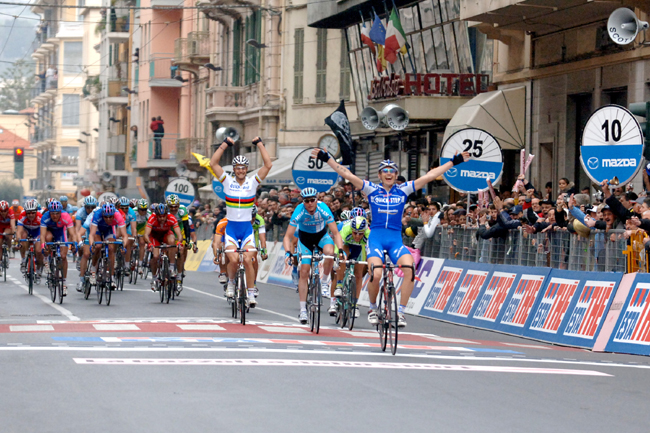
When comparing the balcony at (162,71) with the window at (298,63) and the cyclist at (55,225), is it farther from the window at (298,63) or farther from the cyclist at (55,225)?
the cyclist at (55,225)

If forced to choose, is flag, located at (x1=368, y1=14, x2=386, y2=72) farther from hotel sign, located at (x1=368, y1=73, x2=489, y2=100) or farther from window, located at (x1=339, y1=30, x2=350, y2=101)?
window, located at (x1=339, y1=30, x2=350, y2=101)

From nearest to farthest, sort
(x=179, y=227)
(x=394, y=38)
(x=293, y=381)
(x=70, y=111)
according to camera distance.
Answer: (x=293, y=381) < (x=179, y=227) < (x=394, y=38) < (x=70, y=111)

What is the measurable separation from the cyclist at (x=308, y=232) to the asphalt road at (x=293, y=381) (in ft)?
2.22

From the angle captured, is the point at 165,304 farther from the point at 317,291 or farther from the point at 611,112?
the point at 611,112

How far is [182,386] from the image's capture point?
9602mm

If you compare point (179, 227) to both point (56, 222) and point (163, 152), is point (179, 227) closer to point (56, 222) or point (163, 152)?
point (56, 222)

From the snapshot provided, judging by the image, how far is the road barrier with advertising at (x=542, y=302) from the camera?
46.4ft

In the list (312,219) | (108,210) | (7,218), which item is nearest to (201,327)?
(312,219)

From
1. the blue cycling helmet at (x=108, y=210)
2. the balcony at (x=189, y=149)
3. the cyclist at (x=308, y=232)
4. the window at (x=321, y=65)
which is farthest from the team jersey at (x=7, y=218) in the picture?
the balcony at (x=189, y=149)

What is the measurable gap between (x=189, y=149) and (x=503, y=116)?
28110mm

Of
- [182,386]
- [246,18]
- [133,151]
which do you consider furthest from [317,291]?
[133,151]

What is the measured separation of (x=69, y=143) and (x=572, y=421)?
4140 inches

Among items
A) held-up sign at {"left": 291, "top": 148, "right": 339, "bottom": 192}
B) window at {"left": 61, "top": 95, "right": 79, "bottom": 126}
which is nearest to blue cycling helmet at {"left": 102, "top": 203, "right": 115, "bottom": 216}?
held-up sign at {"left": 291, "top": 148, "right": 339, "bottom": 192}

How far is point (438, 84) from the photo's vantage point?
96.4 ft
